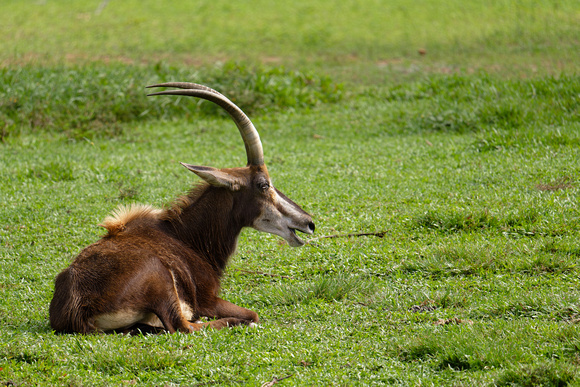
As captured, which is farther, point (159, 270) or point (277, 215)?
point (277, 215)

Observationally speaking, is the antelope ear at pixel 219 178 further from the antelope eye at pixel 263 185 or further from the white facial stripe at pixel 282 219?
the white facial stripe at pixel 282 219

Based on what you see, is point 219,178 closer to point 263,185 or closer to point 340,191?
point 263,185

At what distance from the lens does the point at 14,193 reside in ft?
29.6

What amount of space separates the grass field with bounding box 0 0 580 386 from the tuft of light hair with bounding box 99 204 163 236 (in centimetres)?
92

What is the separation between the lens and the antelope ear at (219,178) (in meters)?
5.70

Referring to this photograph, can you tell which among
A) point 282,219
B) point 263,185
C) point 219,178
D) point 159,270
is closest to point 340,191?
point 282,219

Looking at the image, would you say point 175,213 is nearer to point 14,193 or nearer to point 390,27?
point 14,193

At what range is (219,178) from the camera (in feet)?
18.9

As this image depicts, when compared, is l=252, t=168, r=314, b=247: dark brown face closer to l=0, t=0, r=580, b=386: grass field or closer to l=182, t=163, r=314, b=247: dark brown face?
l=182, t=163, r=314, b=247: dark brown face

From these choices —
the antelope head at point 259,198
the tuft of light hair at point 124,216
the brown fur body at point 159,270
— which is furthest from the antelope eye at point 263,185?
the tuft of light hair at point 124,216

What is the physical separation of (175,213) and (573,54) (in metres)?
12.7

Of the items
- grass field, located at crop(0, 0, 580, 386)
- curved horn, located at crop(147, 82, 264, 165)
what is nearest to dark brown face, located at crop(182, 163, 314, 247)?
curved horn, located at crop(147, 82, 264, 165)

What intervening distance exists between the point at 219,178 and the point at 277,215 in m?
0.63

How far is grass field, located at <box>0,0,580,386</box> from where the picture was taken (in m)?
4.63
